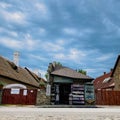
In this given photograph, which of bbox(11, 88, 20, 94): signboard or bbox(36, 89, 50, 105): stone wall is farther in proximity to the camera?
bbox(11, 88, 20, 94): signboard

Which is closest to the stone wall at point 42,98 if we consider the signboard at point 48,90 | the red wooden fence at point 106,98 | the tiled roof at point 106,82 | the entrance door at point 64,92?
the signboard at point 48,90

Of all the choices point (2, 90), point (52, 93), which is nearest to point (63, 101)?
point (52, 93)

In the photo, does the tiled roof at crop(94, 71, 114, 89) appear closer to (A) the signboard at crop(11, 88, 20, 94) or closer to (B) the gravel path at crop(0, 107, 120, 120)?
(A) the signboard at crop(11, 88, 20, 94)

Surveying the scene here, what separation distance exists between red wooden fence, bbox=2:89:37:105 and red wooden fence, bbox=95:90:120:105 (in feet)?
25.4

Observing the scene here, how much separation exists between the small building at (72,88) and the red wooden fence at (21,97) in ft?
7.42

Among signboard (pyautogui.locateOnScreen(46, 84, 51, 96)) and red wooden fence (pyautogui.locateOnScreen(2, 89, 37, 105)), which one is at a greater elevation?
signboard (pyautogui.locateOnScreen(46, 84, 51, 96))

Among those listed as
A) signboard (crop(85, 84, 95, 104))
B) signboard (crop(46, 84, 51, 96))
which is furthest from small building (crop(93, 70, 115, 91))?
signboard (crop(46, 84, 51, 96))

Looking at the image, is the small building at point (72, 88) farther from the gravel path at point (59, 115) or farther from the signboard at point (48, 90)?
the gravel path at point (59, 115)

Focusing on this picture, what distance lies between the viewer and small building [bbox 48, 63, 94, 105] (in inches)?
866

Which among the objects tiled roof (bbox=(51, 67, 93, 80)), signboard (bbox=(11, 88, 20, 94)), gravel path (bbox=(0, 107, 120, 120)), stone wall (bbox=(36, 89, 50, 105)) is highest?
tiled roof (bbox=(51, 67, 93, 80))

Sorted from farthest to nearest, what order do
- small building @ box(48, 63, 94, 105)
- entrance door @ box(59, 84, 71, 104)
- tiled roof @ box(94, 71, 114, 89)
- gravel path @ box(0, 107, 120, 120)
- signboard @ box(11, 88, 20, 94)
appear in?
tiled roof @ box(94, 71, 114, 89), entrance door @ box(59, 84, 71, 104), signboard @ box(11, 88, 20, 94), small building @ box(48, 63, 94, 105), gravel path @ box(0, 107, 120, 120)

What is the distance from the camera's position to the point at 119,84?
33.9 m

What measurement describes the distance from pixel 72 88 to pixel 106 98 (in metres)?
4.78

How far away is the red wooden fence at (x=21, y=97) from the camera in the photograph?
22.2m
